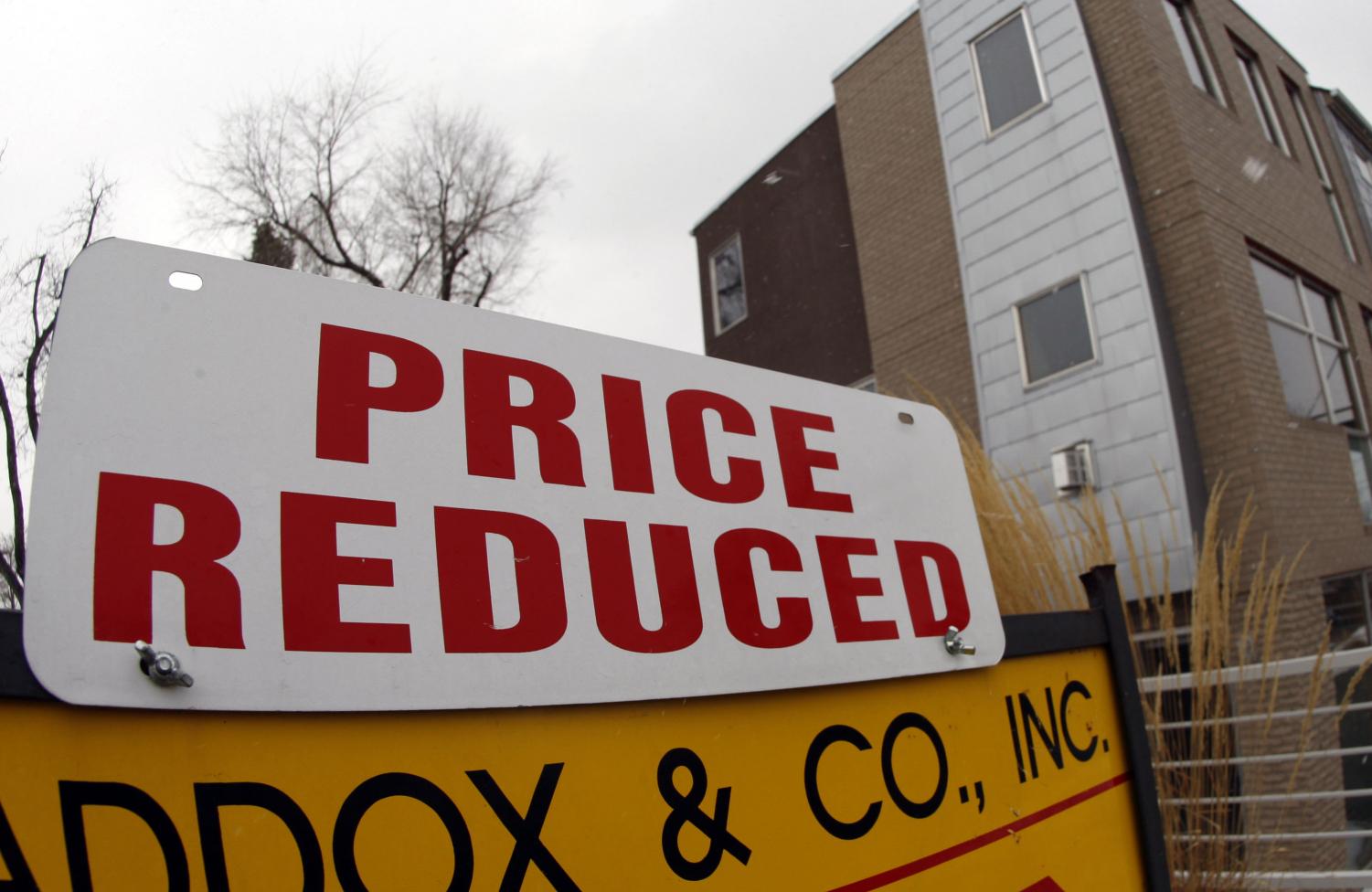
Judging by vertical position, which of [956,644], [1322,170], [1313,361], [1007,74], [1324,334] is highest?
[1007,74]

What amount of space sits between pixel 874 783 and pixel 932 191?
823cm

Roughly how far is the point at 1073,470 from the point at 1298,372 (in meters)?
2.27

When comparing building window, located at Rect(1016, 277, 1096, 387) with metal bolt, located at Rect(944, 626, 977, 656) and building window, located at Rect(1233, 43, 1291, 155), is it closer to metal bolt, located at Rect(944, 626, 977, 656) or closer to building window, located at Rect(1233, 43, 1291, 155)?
building window, located at Rect(1233, 43, 1291, 155)

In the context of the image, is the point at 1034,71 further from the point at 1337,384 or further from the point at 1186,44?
the point at 1337,384

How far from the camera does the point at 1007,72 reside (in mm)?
8148

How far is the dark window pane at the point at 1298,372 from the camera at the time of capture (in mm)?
7145

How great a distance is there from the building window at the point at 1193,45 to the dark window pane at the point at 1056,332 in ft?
7.93

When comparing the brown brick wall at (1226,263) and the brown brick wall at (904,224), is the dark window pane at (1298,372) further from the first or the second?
the brown brick wall at (904,224)

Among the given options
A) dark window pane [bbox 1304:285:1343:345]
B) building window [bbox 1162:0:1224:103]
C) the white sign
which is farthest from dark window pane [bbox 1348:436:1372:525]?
the white sign

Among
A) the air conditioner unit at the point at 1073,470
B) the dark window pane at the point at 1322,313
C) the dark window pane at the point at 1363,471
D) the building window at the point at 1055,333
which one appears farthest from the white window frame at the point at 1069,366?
the dark window pane at the point at 1363,471

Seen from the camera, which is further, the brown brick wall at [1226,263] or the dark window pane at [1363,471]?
the dark window pane at [1363,471]

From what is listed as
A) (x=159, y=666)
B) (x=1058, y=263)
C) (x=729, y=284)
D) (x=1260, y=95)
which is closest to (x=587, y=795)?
(x=159, y=666)

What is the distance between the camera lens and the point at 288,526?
0.99 m

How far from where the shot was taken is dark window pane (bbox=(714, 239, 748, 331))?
438 inches
